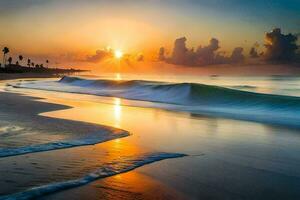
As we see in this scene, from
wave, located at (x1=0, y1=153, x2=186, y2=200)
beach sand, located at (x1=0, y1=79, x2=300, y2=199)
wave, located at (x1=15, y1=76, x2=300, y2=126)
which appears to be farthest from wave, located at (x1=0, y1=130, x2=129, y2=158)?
wave, located at (x1=15, y1=76, x2=300, y2=126)

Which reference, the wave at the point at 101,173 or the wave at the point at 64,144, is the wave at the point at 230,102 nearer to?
the wave at the point at 64,144

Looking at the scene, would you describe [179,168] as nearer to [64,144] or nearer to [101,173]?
[101,173]

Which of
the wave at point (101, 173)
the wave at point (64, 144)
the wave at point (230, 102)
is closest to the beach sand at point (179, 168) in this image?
the wave at point (101, 173)

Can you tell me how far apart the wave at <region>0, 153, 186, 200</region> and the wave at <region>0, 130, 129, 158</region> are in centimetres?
170

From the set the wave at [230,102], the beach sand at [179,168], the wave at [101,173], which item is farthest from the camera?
the wave at [230,102]

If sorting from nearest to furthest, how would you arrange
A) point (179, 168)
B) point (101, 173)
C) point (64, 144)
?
point (101, 173), point (179, 168), point (64, 144)

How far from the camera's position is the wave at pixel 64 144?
7.42 m

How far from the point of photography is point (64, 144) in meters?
8.33

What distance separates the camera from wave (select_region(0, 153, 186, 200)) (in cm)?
509

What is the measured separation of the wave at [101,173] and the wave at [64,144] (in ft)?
5.59

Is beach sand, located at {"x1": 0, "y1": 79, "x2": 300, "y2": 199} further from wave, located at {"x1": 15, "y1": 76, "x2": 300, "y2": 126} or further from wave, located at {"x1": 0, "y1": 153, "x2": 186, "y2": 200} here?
wave, located at {"x1": 15, "y1": 76, "x2": 300, "y2": 126}

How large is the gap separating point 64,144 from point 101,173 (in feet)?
8.03

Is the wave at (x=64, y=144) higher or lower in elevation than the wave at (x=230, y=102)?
higher

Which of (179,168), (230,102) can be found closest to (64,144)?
(179,168)
